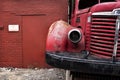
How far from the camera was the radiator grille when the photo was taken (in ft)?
16.3

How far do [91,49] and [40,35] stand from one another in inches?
171

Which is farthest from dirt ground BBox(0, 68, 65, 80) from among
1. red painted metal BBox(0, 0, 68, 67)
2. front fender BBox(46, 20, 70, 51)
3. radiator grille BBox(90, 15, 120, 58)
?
radiator grille BBox(90, 15, 120, 58)

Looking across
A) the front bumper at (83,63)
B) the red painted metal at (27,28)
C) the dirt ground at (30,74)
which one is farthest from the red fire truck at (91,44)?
the red painted metal at (27,28)

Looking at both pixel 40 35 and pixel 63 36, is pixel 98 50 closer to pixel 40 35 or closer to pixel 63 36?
pixel 63 36

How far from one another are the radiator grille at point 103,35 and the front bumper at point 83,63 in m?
0.18

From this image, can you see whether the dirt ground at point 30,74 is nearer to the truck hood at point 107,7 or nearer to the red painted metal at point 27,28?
the red painted metal at point 27,28

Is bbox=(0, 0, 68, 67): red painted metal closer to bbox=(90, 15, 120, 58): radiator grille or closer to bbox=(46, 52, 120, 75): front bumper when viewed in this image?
bbox=(46, 52, 120, 75): front bumper

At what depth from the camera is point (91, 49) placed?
209 inches

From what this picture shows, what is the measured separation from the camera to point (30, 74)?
8.66 m

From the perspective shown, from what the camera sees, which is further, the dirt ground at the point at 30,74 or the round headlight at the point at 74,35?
the dirt ground at the point at 30,74

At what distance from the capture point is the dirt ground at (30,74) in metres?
8.19

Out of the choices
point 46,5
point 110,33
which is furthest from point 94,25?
point 46,5

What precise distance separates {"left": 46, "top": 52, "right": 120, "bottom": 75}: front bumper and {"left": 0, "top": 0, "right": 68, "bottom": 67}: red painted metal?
4.11m

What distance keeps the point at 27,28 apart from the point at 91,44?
176 inches
